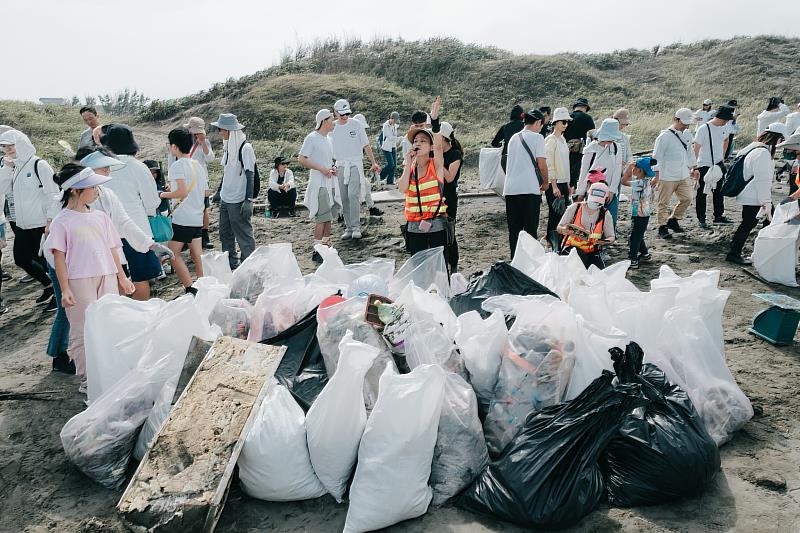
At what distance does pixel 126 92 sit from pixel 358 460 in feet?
141

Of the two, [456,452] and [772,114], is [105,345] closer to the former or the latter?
[456,452]

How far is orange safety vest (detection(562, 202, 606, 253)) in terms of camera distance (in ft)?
13.8

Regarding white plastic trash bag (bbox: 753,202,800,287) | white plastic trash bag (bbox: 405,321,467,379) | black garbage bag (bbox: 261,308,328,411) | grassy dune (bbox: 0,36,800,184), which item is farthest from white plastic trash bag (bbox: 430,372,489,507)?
grassy dune (bbox: 0,36,800,184)

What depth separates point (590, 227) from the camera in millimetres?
4242

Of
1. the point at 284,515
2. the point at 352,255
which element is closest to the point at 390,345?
the point at 284,515

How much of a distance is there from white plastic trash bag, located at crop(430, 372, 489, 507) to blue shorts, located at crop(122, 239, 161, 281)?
262 cm

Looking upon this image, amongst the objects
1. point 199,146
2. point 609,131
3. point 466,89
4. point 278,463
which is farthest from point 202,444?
point 466,89

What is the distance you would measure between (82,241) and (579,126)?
5.97m

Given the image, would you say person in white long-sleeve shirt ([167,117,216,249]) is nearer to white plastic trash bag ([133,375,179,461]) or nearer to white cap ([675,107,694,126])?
white plastic trash bag ([133,375,179,461])

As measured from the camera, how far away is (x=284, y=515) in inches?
95.1

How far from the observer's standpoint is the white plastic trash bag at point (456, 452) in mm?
2465

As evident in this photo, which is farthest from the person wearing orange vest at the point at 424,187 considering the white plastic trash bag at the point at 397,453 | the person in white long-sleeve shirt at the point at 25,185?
the person in white long-sleeve shirt at the point at 25,185

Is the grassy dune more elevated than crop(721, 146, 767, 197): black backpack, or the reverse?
the grassy dune

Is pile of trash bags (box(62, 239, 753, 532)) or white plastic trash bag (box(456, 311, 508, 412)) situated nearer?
pile of trash bags (box(62, 239, 753, 532))
